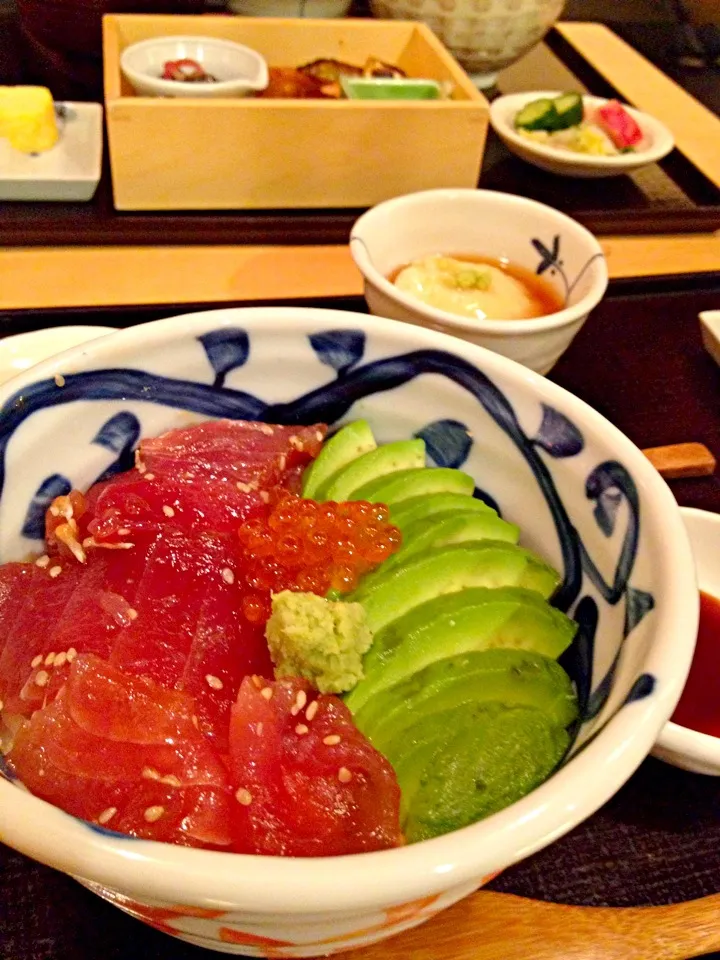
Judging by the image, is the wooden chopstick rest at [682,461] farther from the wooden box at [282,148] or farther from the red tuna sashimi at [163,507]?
the wooden box at [282,148]

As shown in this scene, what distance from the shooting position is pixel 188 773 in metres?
0.73

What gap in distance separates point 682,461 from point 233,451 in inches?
34.6

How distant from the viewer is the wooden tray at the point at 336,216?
1.93 meters

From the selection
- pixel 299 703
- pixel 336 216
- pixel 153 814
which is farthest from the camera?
pixel 336 216

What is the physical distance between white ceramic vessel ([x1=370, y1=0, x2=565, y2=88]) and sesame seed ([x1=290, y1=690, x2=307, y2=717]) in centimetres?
243

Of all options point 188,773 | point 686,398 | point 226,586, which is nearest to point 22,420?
point 226,586

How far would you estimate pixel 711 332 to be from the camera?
1713 mm

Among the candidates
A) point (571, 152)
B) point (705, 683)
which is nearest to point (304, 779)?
point (705, 683)

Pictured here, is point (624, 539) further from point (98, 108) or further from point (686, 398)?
point (98, 108)

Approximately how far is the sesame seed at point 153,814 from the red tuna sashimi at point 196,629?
0.10 m

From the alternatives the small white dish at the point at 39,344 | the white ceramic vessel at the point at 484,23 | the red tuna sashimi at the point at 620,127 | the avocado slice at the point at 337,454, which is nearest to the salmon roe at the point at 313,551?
the avocado slice at the point at 337,454

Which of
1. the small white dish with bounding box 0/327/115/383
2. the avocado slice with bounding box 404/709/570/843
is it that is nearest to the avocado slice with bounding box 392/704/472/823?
the avocado slice with bounding box 404/709/570/843

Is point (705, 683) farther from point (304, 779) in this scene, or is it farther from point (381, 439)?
point (304, 779)

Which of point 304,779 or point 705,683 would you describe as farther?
point 705,683
